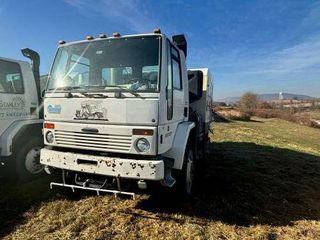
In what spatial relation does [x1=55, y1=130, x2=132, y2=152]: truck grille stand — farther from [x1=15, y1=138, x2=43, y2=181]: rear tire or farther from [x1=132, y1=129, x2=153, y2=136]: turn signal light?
[x1=15, y1=138, x2=43, y2=181]: rear tire

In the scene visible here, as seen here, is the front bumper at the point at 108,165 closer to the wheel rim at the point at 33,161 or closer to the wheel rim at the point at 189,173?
the wheel rim at the point at 189,173

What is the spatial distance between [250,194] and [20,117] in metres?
4.83

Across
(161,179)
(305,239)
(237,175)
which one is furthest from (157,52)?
(237,175)

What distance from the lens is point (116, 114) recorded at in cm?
405

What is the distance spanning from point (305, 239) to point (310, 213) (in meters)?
1.14

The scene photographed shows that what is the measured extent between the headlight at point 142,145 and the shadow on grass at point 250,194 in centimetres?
129

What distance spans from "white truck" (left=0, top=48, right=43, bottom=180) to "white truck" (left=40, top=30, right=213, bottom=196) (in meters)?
1.60

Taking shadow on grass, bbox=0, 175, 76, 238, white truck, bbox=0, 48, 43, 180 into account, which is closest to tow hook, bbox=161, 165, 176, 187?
shadow on grass, bbox=0, 175, 76, 238

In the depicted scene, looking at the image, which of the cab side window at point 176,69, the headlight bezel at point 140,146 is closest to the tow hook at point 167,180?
the headlight bezel at point 140,146

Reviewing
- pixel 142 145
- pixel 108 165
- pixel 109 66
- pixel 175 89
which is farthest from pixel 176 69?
pixel 108 165

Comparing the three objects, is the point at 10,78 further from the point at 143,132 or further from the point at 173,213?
the point at 173,213

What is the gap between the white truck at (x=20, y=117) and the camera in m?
5.72

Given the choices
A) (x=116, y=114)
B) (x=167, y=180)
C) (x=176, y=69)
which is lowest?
(x=167, y=180)

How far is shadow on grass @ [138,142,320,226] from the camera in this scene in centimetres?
473
